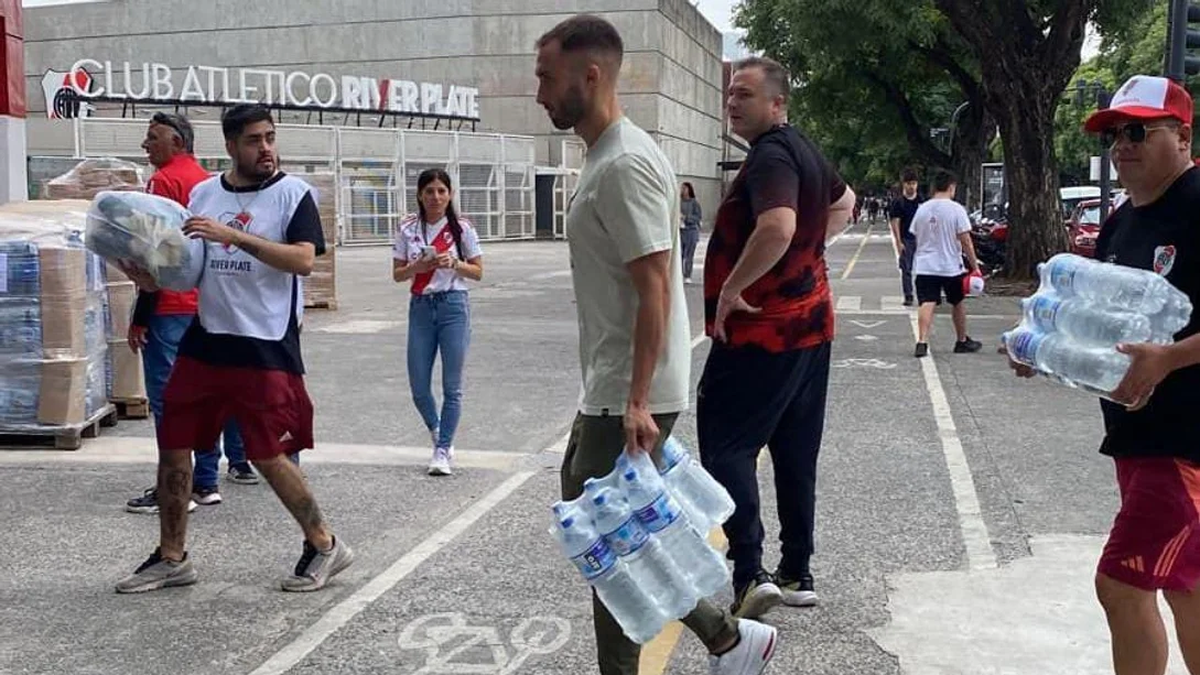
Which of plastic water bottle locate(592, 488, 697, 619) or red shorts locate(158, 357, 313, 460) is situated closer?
plastic water bottle locate(592, 488, 697, 619)

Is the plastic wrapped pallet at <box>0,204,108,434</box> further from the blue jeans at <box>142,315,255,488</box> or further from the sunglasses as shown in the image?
the sunglasses

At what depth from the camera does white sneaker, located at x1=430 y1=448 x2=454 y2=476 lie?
715 cm

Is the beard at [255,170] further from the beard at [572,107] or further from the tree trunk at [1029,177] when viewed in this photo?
the tree trunk at [1029,177]

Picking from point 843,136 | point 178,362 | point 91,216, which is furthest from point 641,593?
point 843,136

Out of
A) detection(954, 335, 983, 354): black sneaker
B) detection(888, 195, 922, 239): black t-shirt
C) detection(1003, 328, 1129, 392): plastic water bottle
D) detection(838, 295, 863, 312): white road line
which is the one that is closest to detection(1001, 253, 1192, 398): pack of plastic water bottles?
detection(1003, 328, 1129, 392): plastic water bottle

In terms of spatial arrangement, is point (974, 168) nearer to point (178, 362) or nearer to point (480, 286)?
point (480, 286)

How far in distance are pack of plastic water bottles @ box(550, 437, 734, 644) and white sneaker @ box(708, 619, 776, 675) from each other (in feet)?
1.18

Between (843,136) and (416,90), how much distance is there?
58.0ft

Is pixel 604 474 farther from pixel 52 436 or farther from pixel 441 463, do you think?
pixel 52 436

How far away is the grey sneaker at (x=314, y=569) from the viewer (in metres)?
5.05

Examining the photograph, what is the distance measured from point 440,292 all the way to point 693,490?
147 inches

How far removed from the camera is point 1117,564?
10.7ft

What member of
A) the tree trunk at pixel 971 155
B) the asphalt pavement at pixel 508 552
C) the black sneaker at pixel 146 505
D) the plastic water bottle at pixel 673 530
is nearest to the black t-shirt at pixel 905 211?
the asphalt pavement at pixel 508 552

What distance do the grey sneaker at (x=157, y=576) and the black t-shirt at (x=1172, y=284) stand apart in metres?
3.69
